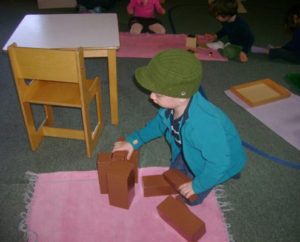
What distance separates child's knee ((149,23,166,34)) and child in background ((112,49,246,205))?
68.0 inches

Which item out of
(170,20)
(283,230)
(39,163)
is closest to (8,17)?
(170,20)

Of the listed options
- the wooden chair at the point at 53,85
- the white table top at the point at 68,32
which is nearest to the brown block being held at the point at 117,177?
the wooden chair at the point at 53,85

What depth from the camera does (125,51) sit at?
8.62ft

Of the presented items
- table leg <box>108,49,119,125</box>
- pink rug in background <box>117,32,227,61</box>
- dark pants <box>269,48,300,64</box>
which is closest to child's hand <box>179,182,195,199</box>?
table leg <box>108,49,119,125</box>

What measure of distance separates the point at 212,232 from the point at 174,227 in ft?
0.52

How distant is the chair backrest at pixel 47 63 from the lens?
131cm

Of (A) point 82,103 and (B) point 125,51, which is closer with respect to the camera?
(A) point 82,103

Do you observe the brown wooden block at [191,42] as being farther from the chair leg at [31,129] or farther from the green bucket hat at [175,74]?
the green bucket hat at [175,74]

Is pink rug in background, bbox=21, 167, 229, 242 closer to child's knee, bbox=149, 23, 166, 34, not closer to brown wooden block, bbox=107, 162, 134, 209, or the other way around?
brown wooden block, bbox=107, 162, 134, 209

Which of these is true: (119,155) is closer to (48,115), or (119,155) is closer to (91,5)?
(48,115)

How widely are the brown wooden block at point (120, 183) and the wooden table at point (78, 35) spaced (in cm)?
Result: 56

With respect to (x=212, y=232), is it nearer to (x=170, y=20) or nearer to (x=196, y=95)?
(x=196, y=95)

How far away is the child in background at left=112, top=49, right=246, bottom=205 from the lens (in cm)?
98

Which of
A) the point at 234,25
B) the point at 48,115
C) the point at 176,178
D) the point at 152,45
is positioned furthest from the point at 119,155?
the point at 234,25
